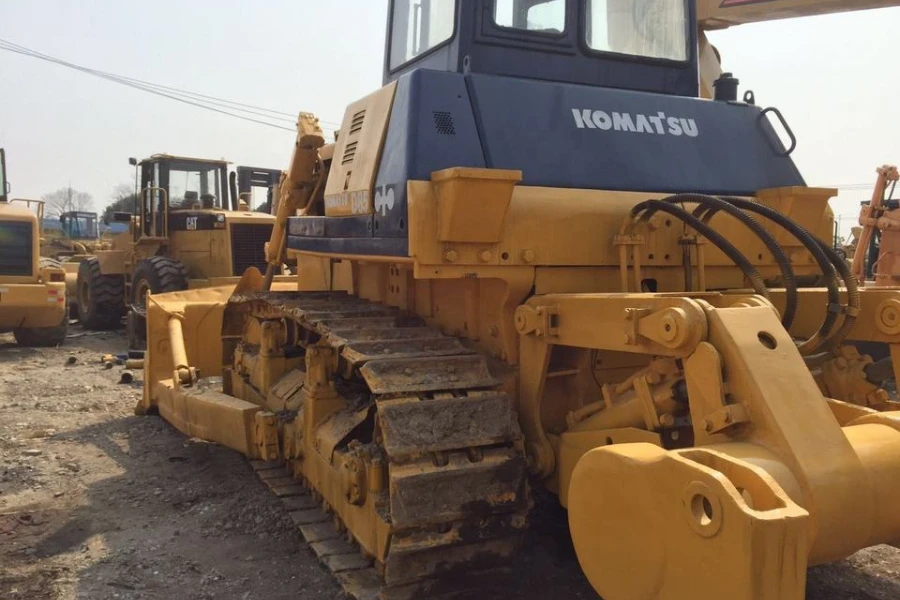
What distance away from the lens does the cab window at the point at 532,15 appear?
13.4 ft

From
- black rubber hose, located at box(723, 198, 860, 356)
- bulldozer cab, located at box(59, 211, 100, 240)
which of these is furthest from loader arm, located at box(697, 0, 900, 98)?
bulldozer cab, located at box(59, 211, 100, 240)

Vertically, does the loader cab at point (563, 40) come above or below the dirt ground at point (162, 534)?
above

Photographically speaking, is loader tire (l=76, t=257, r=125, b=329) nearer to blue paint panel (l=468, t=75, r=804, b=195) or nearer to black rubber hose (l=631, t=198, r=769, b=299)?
blue paint panel (l=468, t=75, r=804, b=195)

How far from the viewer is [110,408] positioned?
7.80 metres

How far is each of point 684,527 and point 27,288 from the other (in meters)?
12.1

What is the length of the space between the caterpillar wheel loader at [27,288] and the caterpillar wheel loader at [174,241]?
43.5 inches

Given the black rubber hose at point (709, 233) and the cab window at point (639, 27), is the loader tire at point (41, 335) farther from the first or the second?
the black rubber hose at point (709, 233)

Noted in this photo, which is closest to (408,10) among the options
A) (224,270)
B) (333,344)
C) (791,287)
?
(333,344)

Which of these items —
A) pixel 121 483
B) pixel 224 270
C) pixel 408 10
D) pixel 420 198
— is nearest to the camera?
pixel 420 198

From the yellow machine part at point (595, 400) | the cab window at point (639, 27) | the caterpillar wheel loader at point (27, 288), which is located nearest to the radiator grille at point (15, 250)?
the caterpillar wheel loader at point (27, 288)

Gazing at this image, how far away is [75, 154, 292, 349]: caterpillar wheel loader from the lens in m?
12.9

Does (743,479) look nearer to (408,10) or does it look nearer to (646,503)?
(646,503)

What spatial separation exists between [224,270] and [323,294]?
27.9 feet

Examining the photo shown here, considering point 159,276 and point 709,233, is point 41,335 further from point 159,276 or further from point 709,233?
point 709,233
